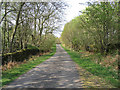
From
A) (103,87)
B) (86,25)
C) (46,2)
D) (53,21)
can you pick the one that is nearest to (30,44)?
(53,21)

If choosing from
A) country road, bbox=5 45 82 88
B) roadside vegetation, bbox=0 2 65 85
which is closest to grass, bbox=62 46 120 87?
country road, bbox=5 45 82 88

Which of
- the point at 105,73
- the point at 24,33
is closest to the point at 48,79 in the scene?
the point at 105,73

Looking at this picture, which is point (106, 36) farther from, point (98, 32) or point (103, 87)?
point (103, 87)

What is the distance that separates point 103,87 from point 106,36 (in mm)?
9188

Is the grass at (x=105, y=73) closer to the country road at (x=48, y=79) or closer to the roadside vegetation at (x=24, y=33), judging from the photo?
the country road at (x=48, y=79)

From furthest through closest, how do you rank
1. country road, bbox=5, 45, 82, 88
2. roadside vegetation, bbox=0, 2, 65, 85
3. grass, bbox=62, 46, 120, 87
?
roadside vegetation, bbox=0, 2, 65, 85 → grass, bbox=62, 46, 120, 87 → country road, bbox=5, 45, 82, 88

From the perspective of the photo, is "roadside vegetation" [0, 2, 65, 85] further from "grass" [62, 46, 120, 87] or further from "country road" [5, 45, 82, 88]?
"grass" [62, 46, 120, 87]

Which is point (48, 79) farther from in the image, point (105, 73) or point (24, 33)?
point (24, 33)

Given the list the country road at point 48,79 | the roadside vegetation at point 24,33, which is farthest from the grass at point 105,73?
the roadside vegetation at point 24,33

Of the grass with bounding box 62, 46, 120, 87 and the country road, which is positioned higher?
the country road

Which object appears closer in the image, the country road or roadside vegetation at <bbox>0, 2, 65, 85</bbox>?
the country road

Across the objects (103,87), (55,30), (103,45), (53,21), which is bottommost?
(103,87)

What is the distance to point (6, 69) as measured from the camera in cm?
995

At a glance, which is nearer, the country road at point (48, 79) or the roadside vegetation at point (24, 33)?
the country road at point (48, 79)
